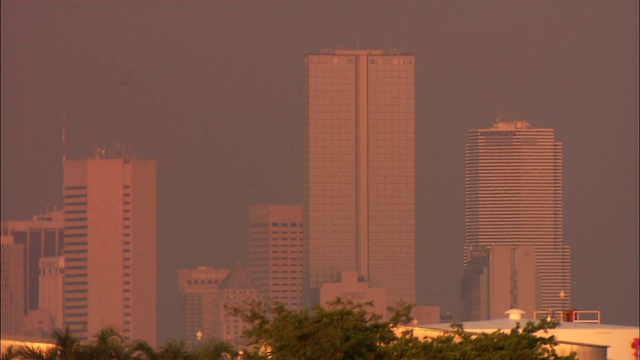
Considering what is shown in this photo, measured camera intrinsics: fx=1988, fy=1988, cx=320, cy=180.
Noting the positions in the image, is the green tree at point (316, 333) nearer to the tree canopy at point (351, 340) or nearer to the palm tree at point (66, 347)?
the tree canopy at point (351, 340)

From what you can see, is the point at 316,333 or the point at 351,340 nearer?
the point at 351,340

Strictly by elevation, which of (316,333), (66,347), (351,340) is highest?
(316,333)

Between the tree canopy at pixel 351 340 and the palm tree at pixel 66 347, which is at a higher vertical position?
the tree canopy at pixel 351 340

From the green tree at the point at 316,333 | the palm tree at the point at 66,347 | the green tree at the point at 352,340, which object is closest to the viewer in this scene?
the green tree at the point at 316,333

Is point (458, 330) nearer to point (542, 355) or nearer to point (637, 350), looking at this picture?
point (542, 355)

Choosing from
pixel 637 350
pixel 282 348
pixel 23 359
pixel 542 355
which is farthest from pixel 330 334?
pixel 637 350

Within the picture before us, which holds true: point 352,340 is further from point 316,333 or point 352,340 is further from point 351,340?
point 316,333

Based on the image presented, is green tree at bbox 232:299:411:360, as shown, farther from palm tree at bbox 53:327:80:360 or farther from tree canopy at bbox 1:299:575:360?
palm tree at bbox 53:327:80:360

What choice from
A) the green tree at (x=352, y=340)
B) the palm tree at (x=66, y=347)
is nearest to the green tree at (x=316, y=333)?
the green tree at (x=352, y=340)

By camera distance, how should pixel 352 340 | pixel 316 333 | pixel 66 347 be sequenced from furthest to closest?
Result: pixel 66 347 < pixel 316 333 < pixel 352 340

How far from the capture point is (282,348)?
1684 inches

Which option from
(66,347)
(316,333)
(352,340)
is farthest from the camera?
(66,347)

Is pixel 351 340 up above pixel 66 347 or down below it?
above

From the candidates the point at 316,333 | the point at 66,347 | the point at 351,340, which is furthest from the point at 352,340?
the point at 66,347
